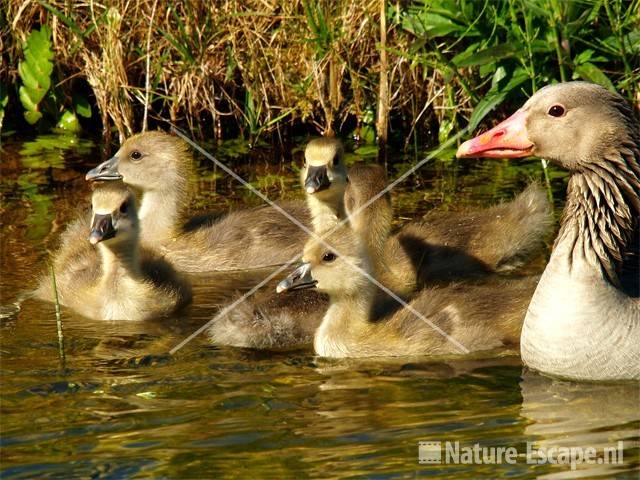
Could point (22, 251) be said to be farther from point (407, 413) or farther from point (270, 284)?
point (407, 413)

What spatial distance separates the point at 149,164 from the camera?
1091 centimetres

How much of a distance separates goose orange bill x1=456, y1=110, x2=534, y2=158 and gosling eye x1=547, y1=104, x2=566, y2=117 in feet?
0.53

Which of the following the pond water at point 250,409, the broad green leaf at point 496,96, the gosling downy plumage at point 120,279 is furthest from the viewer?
the broad green leaf at point 496,96

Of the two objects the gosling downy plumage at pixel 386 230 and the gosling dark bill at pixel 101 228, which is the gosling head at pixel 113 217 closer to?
the gosling dark bill at pixel 101 228

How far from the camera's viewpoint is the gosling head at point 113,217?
9.11m

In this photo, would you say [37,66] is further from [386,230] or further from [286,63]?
[386,230]

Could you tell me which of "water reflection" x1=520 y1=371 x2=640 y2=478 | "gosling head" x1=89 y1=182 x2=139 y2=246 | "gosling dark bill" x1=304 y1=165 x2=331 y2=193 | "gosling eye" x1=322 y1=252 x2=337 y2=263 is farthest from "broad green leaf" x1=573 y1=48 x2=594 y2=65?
"water reflection" x1=520 y1=371 x2=640 y2=478

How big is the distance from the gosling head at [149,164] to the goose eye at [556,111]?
4.07 metres

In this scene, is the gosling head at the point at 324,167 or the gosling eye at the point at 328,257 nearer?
the gosling eye at the point at 328,257

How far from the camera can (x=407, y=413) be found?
7152 millimetres

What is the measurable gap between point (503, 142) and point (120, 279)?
303 centimetres

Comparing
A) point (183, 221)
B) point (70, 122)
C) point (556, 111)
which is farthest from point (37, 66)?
point (556, 111)

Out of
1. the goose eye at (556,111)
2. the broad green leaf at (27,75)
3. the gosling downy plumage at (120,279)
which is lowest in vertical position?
the gosling downy plumage at (120,279)

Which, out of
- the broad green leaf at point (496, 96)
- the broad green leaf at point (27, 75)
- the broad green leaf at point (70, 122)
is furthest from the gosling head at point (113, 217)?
the broad green leaf at point (70, 122)
